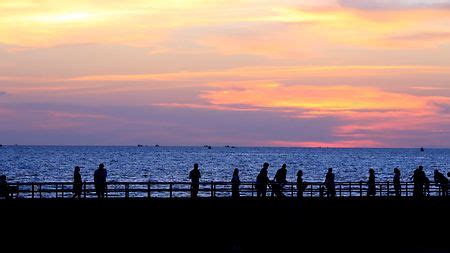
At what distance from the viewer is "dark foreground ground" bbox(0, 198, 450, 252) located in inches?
1355

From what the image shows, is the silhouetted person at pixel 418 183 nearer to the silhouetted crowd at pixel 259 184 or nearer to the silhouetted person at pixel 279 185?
the silhouetted crowd at pixel 259 184

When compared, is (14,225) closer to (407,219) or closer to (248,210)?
(248,210)

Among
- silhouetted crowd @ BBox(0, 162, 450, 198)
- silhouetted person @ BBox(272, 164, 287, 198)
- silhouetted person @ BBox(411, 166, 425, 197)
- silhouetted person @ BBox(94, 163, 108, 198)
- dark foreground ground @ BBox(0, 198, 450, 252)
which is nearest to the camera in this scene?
dark foreground ground @ BBox(0, 198, 450, 252)

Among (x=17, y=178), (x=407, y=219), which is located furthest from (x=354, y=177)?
(x=407, y=219)

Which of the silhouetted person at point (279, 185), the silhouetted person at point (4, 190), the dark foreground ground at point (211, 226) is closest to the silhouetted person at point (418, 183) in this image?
the dark foreground ground at point (211, 226)

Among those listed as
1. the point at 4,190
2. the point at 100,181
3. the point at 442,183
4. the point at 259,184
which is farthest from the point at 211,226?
the point at 442,183

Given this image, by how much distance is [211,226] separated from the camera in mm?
35531

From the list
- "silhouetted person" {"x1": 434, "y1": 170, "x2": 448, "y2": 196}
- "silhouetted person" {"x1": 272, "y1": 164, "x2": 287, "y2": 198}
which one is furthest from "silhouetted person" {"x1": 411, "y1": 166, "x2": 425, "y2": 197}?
"silhouetted person" {"x1": 272, "y1": 164, "x2": 287, "y2": 198}

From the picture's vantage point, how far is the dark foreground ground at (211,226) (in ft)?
113

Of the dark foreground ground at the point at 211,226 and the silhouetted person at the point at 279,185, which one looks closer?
the dark foreground ground at the point at 211,226

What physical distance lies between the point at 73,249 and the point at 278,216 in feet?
25.7

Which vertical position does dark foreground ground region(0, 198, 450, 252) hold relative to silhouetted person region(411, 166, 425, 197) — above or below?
below

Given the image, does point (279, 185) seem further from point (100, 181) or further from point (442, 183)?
point (442, 183)

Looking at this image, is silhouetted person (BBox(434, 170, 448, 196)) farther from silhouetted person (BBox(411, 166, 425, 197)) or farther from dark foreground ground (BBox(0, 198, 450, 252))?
dark foreground ground (BBox(0, 198, 450, 252))
